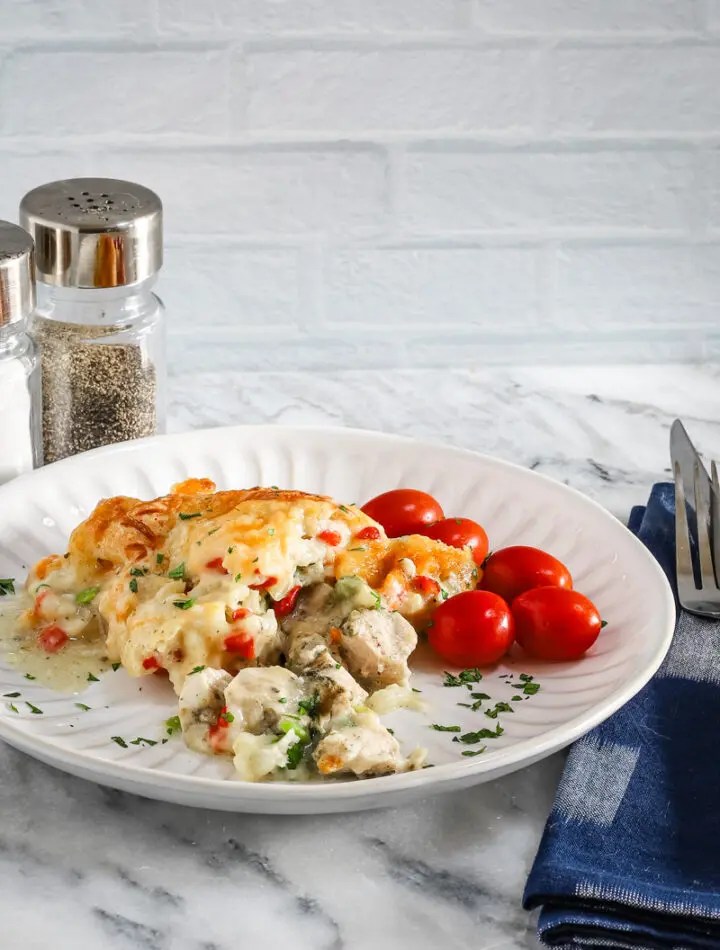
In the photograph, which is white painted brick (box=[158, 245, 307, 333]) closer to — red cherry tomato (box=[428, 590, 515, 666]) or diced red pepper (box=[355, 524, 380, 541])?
diced red pepper (box=[355, 524, 380, 541])

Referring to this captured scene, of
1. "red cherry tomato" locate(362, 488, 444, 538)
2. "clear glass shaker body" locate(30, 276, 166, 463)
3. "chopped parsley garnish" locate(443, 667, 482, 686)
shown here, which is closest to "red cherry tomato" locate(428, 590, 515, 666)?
"chopped parsley garnish" locate(443, 667, 482, 686)

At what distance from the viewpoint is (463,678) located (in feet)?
4.40

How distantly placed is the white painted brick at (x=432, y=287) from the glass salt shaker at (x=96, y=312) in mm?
491

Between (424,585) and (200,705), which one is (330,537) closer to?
(424,585)

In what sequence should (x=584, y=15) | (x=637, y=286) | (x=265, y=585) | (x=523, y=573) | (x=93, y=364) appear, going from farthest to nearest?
(x=637, y=286)
(x=584, y=15)
(x=93, y=364)
(x=523, y=573)
(x=265, y=585)

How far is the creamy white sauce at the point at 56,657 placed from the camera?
1.31 metres

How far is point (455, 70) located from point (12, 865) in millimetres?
1450

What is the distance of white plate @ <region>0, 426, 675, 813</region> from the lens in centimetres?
111

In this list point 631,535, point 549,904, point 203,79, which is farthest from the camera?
point 203,79

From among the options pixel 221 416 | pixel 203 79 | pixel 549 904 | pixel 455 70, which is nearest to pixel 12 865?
pixel 549 904

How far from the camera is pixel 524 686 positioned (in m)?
1.33

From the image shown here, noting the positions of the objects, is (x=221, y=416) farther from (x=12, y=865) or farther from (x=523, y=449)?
(x=12, y=865)

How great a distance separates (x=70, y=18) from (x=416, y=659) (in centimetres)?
118

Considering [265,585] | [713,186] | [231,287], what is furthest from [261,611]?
[713,186]
